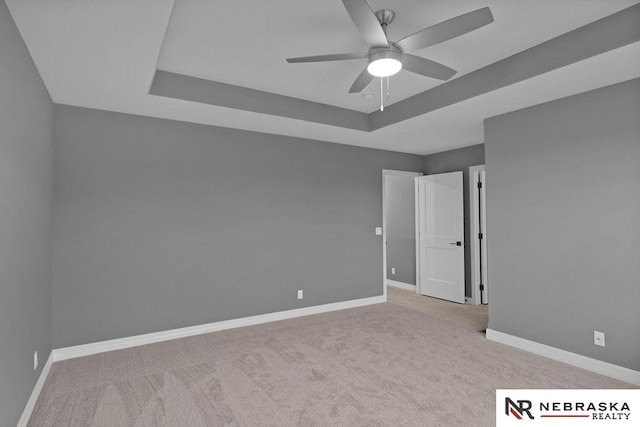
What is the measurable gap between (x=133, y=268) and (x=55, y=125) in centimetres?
155

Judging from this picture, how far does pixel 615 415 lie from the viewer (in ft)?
7.58

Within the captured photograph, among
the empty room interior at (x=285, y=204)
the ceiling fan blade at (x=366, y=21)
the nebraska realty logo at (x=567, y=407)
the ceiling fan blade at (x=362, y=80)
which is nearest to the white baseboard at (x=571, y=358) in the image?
the empty room interior at (x=285, y=204)

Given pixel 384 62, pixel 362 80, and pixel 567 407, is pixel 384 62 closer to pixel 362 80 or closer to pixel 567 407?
pixel 362 80

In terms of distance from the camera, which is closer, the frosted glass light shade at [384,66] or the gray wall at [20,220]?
the gray wall at [20,220]

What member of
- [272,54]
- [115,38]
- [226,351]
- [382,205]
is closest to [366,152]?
[382,205]

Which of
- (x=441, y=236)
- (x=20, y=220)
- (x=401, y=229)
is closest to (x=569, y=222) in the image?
(x=441, y=236)

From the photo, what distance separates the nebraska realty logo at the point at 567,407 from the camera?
7.30 feet

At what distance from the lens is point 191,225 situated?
156 inches

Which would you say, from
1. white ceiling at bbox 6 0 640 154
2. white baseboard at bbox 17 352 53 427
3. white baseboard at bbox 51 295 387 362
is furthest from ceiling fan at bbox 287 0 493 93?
white baseboard at bbox 51 295 387 362

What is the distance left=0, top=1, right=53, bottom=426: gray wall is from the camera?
73.6 inches

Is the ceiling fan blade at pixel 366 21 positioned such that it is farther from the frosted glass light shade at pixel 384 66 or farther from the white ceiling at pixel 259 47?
the white ceiling at pixel 259 47

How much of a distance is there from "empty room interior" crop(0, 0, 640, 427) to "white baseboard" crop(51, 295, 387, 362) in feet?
0.07

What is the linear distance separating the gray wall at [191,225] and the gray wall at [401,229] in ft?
4.85

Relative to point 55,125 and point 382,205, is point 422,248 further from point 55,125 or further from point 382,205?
point 55,125
